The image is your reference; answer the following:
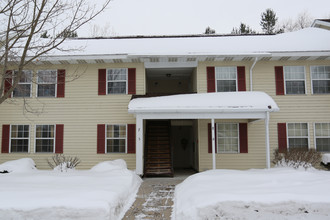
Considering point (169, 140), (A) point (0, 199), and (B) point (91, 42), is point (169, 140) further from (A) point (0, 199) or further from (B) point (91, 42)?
(A) point (0, 199)

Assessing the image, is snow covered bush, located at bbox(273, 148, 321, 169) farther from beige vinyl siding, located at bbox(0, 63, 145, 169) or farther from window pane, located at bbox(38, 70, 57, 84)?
window pane, located at bbox(38, 70, 57, 84)

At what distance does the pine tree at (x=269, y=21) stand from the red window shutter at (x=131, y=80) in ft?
83.5

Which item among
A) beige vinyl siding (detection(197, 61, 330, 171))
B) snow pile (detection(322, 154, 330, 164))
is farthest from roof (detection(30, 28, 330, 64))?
snow pile (detection(322, 154, 330, 164))

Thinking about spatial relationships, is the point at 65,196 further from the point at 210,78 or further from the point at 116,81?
the point at 210,78

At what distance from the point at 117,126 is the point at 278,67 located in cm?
755

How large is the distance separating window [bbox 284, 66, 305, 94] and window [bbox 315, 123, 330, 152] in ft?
5.51

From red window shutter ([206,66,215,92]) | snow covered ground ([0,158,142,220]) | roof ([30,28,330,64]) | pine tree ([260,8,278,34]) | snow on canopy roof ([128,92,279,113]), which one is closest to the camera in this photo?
snow covered ground ([0,158,142,220])

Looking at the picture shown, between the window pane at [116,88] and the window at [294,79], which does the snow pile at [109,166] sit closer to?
the window pane at [116,88]

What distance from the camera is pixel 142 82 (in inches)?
504

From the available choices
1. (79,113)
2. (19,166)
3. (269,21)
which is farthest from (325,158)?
(269,21)

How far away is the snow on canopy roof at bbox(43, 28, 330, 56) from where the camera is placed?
12.3 m

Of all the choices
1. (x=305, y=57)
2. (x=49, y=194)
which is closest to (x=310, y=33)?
(x=305, y=57)

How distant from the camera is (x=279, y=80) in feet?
41.1

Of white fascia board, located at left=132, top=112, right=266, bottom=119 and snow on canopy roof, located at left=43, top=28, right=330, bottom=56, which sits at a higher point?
snow on canopy roof, located at left=43, top=28, right=330, bottom=56
